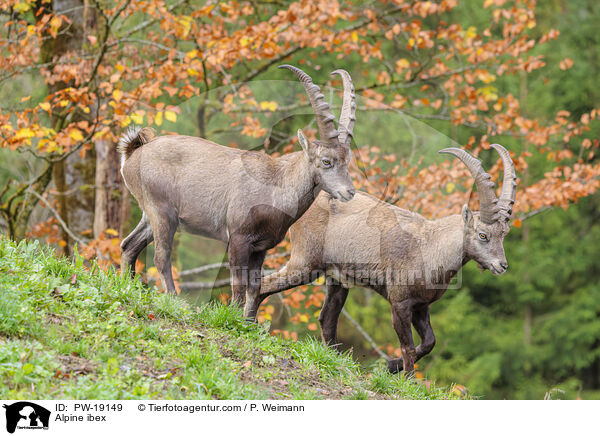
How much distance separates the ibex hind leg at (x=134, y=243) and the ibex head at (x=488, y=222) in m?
3.62

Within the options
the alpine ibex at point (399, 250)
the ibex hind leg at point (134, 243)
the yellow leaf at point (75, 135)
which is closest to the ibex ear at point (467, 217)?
the alpine ibex at point (399, 250)

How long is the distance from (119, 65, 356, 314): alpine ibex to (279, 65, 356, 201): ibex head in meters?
0.01

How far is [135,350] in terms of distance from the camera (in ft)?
19.1

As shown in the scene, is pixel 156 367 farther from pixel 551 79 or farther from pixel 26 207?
pixel 551 79

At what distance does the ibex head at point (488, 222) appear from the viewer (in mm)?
7522

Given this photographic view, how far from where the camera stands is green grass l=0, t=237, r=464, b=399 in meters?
5.26

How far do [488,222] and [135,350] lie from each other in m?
4.05

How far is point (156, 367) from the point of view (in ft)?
18.7

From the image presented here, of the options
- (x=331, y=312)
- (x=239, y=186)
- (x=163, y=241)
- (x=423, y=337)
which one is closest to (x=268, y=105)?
(x=239, y=186)

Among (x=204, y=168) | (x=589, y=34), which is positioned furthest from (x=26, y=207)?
(x=589, y=34)

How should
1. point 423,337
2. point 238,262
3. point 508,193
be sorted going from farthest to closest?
point 423,337, point 508,193, point 238,262

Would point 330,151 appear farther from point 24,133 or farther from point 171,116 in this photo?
point 24,133

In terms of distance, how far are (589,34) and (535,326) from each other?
8632mm
